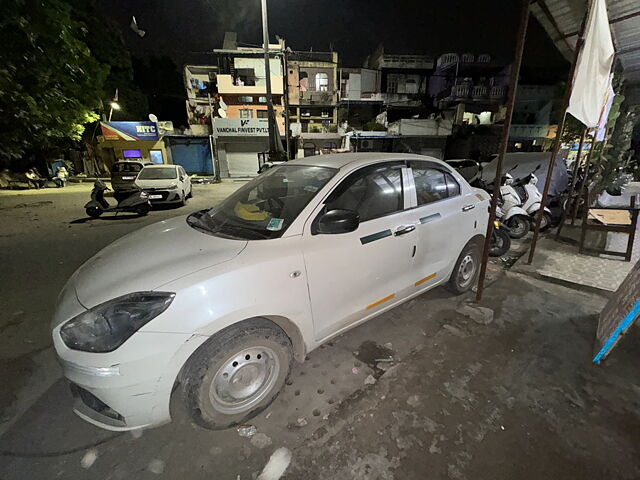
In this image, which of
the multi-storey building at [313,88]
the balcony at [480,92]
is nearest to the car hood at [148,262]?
the multi-storey building at [313,88]

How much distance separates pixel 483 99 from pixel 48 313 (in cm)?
3145

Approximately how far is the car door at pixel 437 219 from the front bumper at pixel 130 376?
2221 mm

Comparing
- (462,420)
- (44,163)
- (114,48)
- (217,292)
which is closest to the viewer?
(217,292)

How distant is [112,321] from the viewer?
5.15ft

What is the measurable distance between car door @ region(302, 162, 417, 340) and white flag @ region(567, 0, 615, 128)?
312 centimetres

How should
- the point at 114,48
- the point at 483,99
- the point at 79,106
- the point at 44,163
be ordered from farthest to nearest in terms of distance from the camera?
1. the point at 483,99
2. the point at 114,48
3. the point at 44,163
4. the point at 79,106

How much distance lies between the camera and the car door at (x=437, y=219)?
9.21ft

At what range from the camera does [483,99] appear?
25.2 metres

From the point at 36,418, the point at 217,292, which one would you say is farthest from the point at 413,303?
the point at 36,418

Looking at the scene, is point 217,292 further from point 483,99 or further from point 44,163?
point 483,99

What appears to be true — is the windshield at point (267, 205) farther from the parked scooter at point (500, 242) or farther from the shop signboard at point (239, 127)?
the shop signboard at point (239, 127)

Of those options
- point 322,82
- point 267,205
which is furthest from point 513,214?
point 322,82

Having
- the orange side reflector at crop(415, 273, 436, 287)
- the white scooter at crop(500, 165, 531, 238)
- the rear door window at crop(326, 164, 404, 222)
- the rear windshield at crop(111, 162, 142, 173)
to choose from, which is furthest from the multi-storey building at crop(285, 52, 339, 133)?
the orange side reflector at crop(415, 273, 436, 287)

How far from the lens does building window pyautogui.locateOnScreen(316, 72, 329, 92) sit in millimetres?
26328
